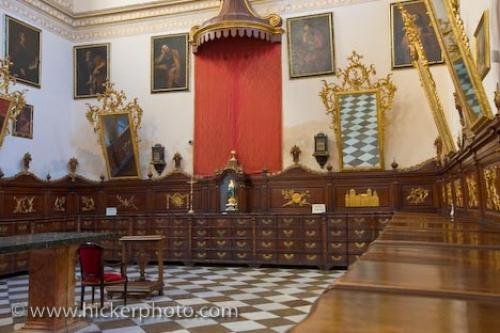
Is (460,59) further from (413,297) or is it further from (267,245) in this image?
(267,245)

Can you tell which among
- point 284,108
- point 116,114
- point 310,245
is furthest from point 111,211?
point 310,245

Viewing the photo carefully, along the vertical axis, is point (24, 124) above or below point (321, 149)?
above

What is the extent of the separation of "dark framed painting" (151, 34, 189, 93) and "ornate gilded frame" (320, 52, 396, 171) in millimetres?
3228

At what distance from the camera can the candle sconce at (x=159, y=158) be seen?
10.1m

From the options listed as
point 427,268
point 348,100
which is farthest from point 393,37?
point 427,268

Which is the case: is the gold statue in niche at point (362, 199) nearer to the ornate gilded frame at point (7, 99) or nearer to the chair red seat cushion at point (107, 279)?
the chair red seat cushion at point (107, 279)

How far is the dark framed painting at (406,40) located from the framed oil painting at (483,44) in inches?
156

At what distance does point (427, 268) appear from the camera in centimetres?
131

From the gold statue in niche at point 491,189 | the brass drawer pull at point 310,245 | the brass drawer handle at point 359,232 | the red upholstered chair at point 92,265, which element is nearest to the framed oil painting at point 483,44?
the gold statue in niche at point 491,189

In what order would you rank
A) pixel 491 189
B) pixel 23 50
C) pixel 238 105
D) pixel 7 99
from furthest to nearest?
pixel 238 105, pixel 23 50, pixel 7 99, pixel 491 189

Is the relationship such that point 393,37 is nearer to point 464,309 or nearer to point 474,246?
point 474,246

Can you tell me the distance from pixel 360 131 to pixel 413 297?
26.8 ft

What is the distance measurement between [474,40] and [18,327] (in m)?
5.61

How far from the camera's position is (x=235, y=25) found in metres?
8.38
